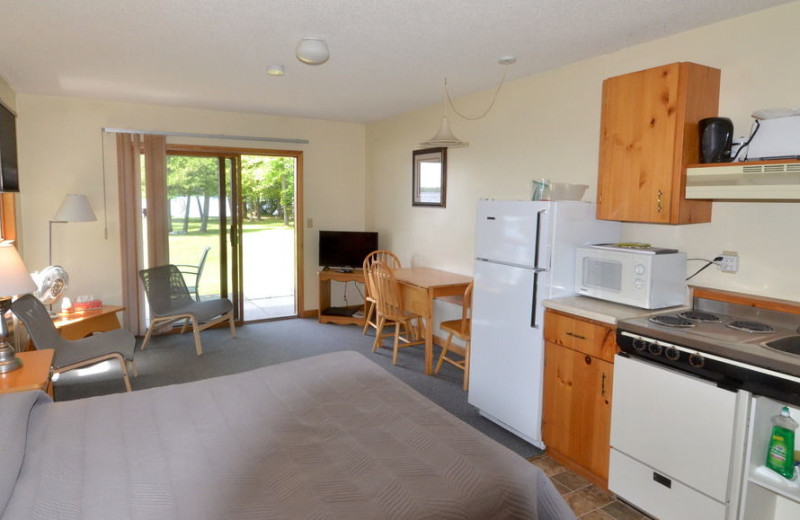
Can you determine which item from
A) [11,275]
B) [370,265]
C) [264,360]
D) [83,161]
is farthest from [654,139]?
[83,161]

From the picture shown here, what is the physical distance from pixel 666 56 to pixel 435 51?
1379 millimetres

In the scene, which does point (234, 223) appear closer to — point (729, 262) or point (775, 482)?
point (729, 262)

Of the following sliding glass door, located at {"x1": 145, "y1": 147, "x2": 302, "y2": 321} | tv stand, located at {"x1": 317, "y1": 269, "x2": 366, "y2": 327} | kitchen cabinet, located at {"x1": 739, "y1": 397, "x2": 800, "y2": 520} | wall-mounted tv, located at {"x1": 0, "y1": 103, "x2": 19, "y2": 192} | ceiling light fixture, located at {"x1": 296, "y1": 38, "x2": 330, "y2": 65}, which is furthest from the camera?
tv stand, located at {"x1": 317, "y1": 269, "x2": 366, "y2": 327}

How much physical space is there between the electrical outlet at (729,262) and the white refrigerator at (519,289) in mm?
655

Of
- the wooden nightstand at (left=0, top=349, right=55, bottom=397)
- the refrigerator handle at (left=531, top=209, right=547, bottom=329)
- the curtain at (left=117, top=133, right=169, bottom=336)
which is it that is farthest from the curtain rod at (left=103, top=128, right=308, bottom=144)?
the refrigerator handle at (left=531, top=209, right=547, bottom=329)

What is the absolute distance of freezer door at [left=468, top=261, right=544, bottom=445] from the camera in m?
3.02

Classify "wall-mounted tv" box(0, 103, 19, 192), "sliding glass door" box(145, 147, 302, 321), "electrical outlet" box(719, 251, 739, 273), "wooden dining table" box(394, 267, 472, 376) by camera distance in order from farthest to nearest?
"sliding glass door" box(145, 147, 302, 321) → "wooden dining table" box(394, 267, 472, 376) → "wall-mounted tv" box(0, 103, 19, 192) → "electrical outlet" box(719, 251, 739, 273)

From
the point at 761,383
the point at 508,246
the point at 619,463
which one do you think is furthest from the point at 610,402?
the point at 508,246

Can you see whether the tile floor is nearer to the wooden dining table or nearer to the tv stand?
the wooden dining table

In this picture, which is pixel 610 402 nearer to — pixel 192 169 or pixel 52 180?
pixel 192 169

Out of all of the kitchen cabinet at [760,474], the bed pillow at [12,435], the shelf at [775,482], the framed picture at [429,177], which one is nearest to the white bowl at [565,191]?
the kitchen cabinet at [760,474]

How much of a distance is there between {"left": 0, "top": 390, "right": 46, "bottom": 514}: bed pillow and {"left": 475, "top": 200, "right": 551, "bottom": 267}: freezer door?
8.32ft

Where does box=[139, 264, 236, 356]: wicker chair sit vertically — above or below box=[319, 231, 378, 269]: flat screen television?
below

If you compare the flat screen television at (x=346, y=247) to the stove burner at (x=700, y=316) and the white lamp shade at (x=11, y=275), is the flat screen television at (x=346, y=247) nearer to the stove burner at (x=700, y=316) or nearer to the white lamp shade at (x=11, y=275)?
the white lamp shade at (x=11, y=275)
